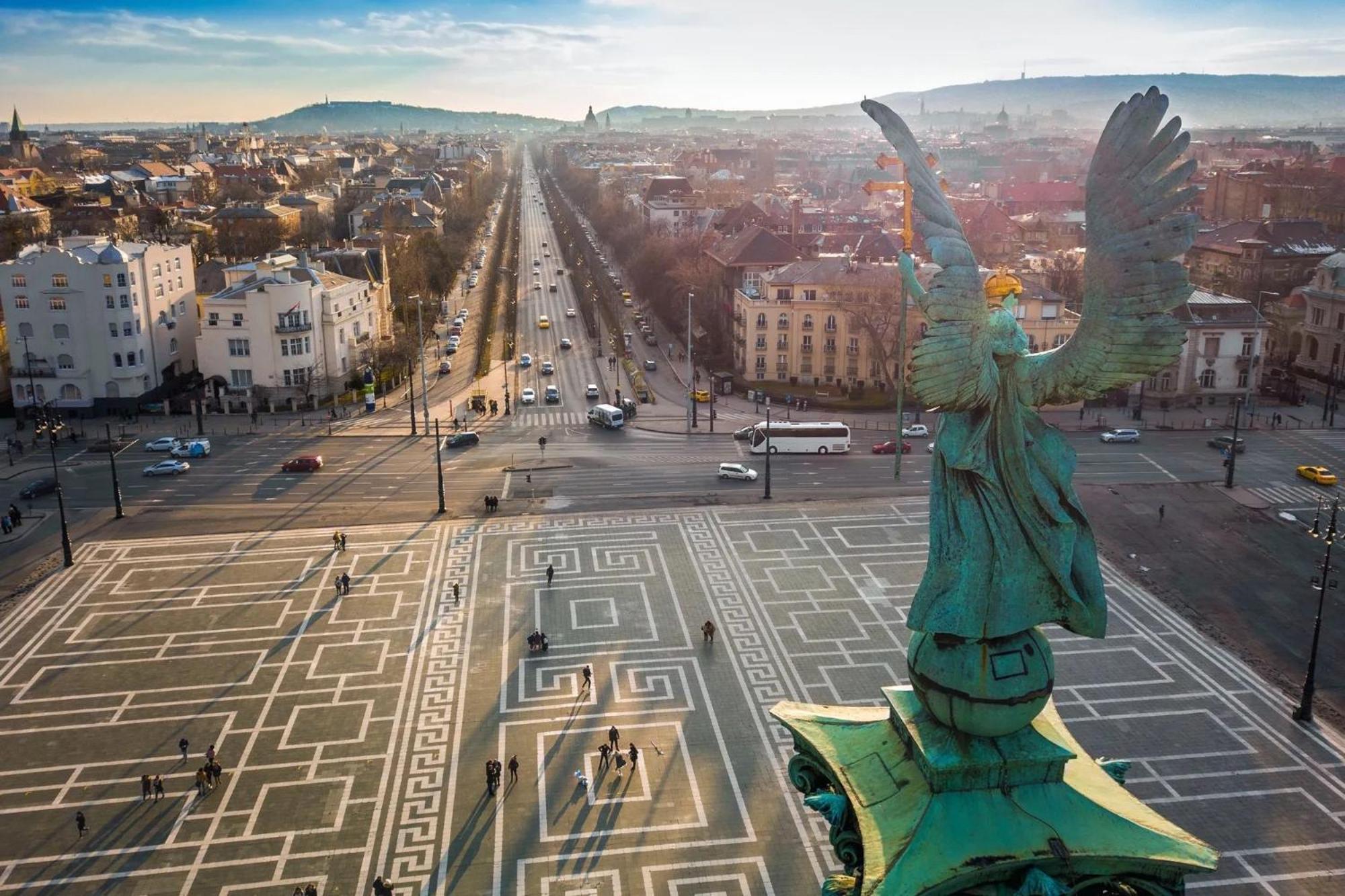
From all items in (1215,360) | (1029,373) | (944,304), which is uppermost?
(944,304)

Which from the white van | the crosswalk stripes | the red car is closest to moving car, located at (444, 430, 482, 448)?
the white van

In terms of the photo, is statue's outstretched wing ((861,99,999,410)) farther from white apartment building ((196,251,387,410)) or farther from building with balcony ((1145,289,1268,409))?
building with balcony ((1145,289,1268,409))

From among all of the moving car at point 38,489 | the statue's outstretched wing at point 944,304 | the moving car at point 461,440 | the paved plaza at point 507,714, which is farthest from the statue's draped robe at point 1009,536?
the moving car at point 38,489

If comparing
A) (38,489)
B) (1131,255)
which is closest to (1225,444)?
(1131,255)

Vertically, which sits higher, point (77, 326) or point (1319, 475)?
point (77, 326)

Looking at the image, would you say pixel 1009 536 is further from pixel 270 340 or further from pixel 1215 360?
pixel 1215 360

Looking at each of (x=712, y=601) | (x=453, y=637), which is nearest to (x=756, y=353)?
(x=712, y=601)
